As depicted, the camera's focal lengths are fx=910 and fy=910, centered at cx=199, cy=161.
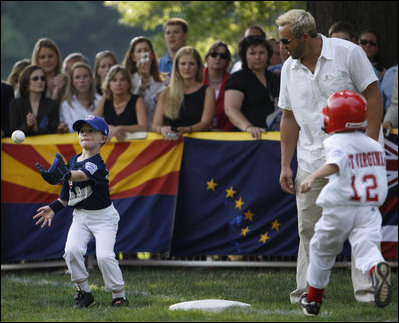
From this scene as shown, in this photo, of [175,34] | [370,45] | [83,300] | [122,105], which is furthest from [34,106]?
[370,45]

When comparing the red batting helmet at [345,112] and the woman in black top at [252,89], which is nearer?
the red batting helmet at [345,112]

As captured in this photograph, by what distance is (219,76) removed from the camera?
11.3 metres

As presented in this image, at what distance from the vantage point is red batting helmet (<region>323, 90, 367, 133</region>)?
6.28 meters

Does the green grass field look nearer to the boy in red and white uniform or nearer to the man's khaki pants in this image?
the man's khaki pants

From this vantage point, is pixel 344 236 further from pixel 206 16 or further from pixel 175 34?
pixel 206 16

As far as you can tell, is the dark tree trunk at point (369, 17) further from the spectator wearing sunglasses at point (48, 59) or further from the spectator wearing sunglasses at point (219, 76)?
the spectator wearing sunglasses at point (48, 59)

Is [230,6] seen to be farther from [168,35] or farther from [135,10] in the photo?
[168,35]

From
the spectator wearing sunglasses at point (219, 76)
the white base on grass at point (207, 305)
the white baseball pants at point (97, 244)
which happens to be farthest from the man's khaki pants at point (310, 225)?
the spectator wearing sunglasses at point (219, 76)

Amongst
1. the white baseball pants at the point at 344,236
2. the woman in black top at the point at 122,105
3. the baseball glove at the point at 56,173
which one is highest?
the woman in black top at the point at 122,105

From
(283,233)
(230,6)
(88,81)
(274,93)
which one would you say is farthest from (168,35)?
(230,6)

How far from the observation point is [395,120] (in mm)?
10516

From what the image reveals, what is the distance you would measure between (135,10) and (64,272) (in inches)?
656

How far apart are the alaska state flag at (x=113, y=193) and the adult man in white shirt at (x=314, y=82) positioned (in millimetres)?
3328

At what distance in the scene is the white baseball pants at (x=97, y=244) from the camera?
7.56 meters
